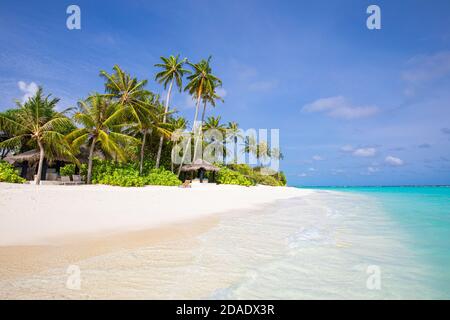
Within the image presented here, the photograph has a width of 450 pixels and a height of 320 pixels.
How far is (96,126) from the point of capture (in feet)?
57.7

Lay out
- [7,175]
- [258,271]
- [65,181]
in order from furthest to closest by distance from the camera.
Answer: [65,181], [7,175], [258,271]

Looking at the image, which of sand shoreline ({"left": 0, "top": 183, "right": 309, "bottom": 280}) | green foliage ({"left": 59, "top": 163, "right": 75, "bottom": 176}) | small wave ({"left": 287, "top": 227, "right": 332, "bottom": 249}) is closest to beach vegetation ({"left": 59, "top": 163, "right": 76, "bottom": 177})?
green foliage ({"left": 59, "top": 163, "right": 75, "bottom": 176})

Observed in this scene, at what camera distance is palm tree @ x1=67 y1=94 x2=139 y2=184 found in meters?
17.1

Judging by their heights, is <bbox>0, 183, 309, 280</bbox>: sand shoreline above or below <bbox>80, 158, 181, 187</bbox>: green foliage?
below

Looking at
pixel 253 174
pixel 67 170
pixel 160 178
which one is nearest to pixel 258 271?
pixel 160 178

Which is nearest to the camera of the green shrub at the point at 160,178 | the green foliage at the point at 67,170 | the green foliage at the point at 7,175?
the green foliage at the point at 7,175

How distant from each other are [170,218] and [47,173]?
616 inches

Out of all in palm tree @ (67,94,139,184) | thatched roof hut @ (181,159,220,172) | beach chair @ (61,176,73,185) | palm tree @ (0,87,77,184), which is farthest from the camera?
thatched roof hut @ (181,159,220,172)

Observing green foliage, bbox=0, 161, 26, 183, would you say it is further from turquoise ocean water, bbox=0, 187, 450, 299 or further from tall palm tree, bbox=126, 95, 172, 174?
turquoise ocean water, bbox=0, 187, 450, 299

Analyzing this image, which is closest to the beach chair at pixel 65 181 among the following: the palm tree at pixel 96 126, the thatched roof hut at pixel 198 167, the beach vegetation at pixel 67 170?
the palm tree at pixel 96 126

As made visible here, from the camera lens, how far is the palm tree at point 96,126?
674 inches

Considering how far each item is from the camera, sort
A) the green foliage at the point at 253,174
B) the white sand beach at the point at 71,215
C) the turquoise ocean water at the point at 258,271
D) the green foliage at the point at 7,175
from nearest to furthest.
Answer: the turquoise ocean water at the point at 258,271 < the white sand beach at the point at 71,215 < the green foliage at the point at 7,175 < the green foliage at the point at 253,174

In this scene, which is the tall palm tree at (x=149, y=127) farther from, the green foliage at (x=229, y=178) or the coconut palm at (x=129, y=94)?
the green foliage at (x=229, y=178)

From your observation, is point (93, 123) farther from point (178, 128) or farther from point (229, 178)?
point (229, 178)
